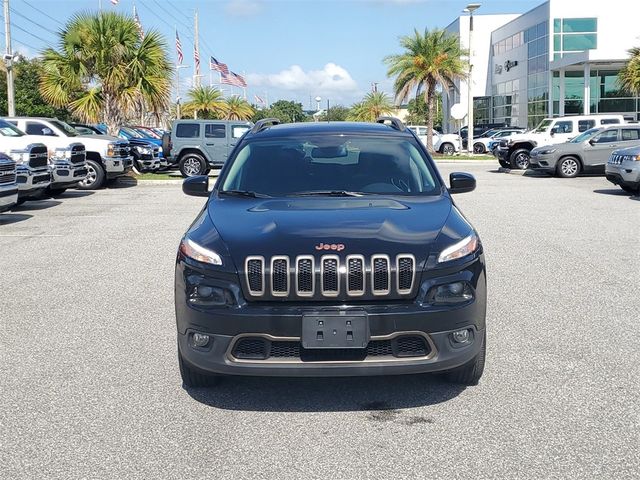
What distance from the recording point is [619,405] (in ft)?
14.0

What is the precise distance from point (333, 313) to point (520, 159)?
24.1m

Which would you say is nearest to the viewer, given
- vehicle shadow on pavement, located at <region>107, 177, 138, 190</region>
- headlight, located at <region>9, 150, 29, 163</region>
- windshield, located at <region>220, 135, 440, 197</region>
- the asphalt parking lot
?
the asphalt parking lot

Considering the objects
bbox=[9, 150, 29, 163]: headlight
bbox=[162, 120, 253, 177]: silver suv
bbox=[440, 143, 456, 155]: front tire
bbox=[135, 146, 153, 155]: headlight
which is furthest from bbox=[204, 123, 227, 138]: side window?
bbox=[440, 143, 456, 155]: front tire

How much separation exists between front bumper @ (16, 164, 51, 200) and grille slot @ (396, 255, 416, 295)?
12029 millimetres

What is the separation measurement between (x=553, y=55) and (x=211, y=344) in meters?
49.8

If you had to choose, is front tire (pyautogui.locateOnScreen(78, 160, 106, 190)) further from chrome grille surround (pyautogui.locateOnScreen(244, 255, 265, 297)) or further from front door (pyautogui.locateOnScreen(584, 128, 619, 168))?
chrome grille surround (pyautogui.locateOnScreen(244, 255, 265, 297))

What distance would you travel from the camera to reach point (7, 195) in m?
12.7

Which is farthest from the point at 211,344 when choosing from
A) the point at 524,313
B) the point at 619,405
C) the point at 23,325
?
the point at 524,313

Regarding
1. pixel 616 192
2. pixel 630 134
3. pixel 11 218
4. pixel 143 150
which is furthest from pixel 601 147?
pixel 11 218

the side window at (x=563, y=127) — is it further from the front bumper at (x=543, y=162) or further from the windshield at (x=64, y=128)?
the windshield at (x=64, y=128)

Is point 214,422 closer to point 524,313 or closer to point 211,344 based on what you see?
point 211,344

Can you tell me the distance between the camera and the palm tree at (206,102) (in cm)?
5712

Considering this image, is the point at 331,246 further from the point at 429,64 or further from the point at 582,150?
the point at 429,64

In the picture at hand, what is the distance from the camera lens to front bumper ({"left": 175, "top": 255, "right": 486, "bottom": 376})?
3939 mm
